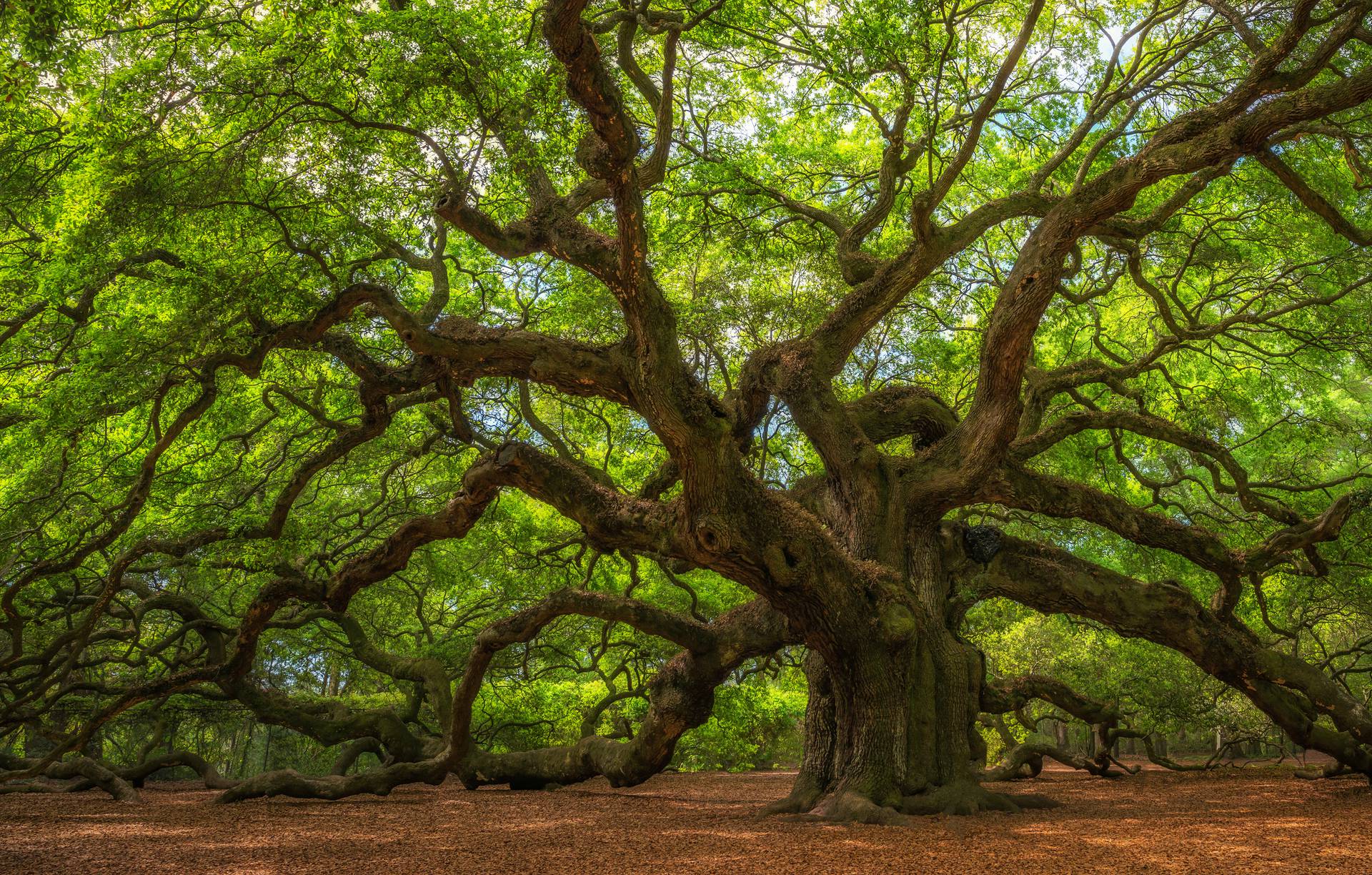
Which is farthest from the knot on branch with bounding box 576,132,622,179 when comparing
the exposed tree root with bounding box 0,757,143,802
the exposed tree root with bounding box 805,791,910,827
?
the exposed tree root with bounding box 0,757,143,802

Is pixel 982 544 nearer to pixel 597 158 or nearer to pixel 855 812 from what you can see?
pixel 855 812

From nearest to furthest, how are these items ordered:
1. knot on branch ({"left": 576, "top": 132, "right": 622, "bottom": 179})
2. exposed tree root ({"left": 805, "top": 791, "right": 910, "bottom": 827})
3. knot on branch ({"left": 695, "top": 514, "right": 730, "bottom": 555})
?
knot on branch ({"left": 576, "top": 132, "right": 622, "bottom": 179}), exposed tree root ({"left": 805, "top": 791, "right": 910, "bottom": 827}), knot on branch ({"left": 695, "top": 514, "right": 730, "bottom": 555})

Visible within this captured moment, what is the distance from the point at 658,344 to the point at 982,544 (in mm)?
3911

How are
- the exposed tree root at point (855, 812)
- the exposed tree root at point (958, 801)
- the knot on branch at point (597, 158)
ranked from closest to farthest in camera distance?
the knot on branch at point (597, 158) < the exposed tree root at point (855, 812) < the exposed tree root at point (958, 801)

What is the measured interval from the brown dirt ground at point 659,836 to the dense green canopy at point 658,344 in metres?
0.67

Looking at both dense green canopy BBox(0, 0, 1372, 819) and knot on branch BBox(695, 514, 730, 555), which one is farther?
dense green canopy BBox(0, 0, 1372, 819)

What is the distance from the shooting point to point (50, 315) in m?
9.59

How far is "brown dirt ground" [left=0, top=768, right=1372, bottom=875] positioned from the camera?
4.34 meters

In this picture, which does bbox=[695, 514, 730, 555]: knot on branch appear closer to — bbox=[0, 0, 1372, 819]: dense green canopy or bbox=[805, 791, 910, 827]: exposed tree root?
bbox=[0, 0, 1372, 819]: dense green canopy

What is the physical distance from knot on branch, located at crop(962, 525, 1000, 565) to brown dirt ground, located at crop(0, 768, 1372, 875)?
2.16 m

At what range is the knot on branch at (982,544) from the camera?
798 centimetres

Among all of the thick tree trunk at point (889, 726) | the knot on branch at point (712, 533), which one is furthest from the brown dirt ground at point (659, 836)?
the knot on branch at point (712, 533)

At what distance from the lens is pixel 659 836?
5520mm

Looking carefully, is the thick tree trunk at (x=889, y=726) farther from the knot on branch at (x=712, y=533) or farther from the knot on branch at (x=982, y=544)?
the knot on branch at (x=982, y=544)
